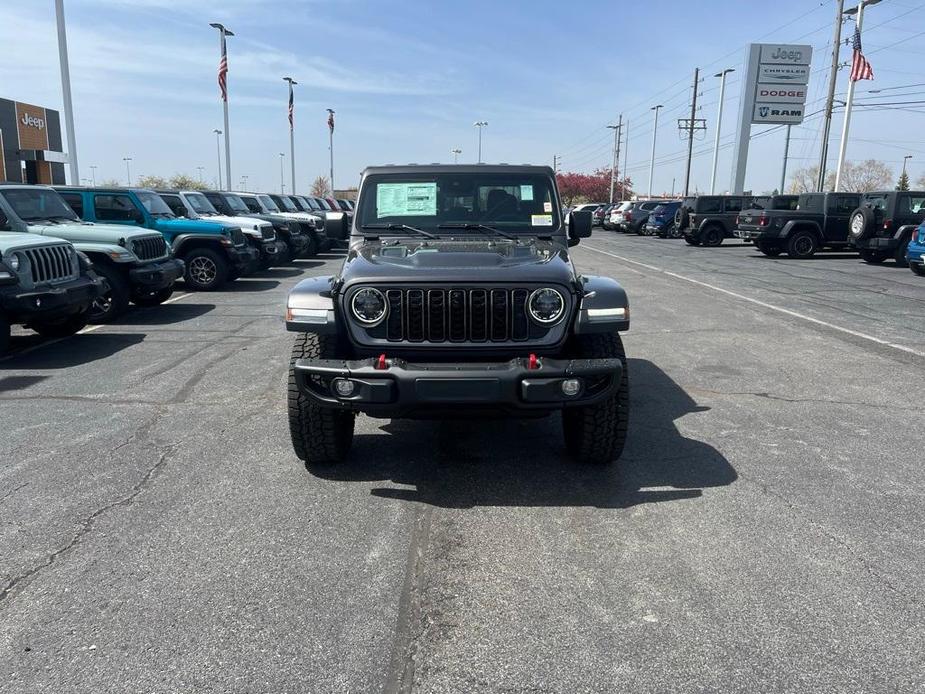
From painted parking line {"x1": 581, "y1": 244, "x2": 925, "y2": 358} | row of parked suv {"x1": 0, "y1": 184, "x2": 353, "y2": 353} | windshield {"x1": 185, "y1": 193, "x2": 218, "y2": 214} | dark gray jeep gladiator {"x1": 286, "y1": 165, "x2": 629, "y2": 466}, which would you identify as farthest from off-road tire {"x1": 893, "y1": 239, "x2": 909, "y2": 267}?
dark gray jeep gladiator {"x1": 286, "y1": 165, "x2": 629, "y2": 466}

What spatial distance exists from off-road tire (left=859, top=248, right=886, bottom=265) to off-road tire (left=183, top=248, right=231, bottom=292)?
16660mm

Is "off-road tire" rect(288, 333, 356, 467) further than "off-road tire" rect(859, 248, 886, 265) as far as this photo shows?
No

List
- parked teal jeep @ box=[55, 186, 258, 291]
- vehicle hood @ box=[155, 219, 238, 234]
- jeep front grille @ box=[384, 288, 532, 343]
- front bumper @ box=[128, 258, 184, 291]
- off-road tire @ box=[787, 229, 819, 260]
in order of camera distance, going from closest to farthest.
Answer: jeep front grille @ box=[384, 288, 532, 343] < front bumper @ box=[128, 258, 184, 291] < parked teal jeep @ box=[55, 186, 258, 291] < vehicle hood @ box=[155, 219, 238, 234] < off-road tire @ box=[787, 229, 819, 260]

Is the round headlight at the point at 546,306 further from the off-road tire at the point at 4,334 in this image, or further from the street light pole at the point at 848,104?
the street light pole at the point at 848,104

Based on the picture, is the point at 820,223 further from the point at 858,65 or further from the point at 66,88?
the point at 66,88

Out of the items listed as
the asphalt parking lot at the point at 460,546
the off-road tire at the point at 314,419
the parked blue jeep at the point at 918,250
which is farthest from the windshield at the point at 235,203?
the parked blue jeep at the point at 918,250

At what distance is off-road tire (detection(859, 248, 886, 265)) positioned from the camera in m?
19.8

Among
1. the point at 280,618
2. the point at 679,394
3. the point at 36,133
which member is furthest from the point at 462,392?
the point at 36,133

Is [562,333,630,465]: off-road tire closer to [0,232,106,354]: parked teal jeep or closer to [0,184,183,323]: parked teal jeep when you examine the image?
[0,232,106,354]: parked teal jeep

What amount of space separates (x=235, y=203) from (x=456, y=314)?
16.2m

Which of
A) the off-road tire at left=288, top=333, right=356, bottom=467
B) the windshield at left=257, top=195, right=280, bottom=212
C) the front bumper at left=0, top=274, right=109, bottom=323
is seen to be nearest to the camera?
the off-road tire at left=288, top=333, right=356, bottom=467

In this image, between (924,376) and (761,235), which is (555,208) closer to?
(924,376)

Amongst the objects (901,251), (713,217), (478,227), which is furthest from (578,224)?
(713,217)

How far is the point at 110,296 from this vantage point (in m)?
9.99
